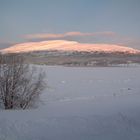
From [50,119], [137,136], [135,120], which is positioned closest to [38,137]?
[50,119]

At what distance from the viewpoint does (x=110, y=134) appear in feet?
31.9

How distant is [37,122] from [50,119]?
73 centimetres

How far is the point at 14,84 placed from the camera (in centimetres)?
1734

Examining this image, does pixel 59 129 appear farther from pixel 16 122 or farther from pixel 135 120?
pixel 135 120

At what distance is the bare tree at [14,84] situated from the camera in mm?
17219

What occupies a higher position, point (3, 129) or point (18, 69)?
point (18, 69)

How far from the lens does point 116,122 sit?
11.4 meters

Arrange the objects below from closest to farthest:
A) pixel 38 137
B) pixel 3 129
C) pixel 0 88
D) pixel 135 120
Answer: pixel 38 137, pixel 3 129, pixel 135 120, pixel 0 88

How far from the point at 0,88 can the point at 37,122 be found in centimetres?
691

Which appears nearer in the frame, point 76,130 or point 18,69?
point 76,130

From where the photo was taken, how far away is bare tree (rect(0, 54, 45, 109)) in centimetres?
1722

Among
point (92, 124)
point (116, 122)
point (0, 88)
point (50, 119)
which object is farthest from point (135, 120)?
point (0, 88)

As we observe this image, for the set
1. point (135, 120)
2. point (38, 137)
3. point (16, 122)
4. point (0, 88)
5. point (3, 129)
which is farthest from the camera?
point (0, 88)

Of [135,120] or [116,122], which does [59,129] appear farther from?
[135,120]
